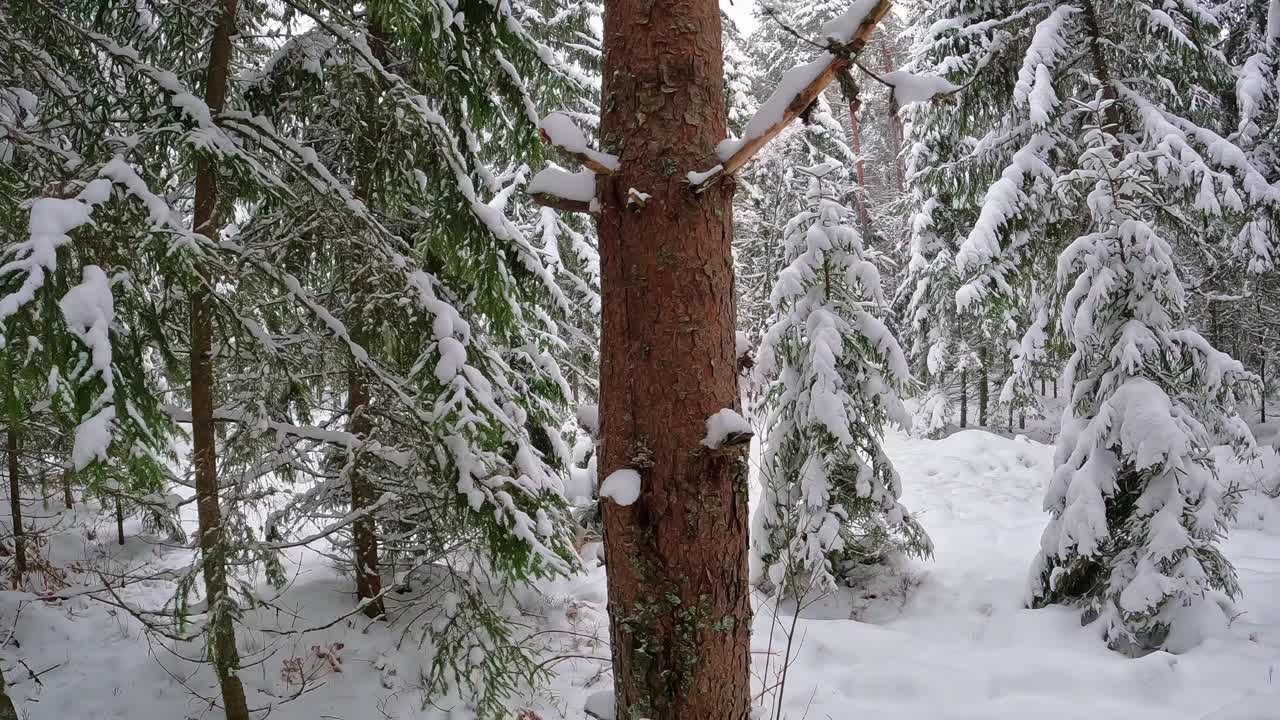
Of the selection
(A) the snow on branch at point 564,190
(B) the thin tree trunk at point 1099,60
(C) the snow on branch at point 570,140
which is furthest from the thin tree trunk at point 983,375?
(C) the snow on branch at point 570,140

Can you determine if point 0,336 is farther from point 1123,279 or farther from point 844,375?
point 1123,279

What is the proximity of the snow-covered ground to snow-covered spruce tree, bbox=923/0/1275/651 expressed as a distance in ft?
1.65

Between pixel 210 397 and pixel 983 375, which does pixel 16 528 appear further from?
pixel 983 375

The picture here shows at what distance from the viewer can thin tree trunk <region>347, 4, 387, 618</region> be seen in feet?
16.3

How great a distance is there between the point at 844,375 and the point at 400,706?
513cm

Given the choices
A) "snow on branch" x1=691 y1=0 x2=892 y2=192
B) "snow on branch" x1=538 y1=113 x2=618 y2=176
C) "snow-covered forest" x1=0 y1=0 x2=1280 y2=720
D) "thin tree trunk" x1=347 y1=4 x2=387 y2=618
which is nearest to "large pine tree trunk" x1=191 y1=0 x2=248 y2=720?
"snow-covered forest" x1=0 y1=0 x2=1280 y2=720

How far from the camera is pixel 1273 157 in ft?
29.5

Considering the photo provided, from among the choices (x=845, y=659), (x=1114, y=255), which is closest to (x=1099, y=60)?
(x=1114, y=255)

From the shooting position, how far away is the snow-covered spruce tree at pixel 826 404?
6.43 metres

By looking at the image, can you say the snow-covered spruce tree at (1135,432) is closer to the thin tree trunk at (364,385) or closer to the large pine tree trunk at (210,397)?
the thin tree trunk at (364,385)

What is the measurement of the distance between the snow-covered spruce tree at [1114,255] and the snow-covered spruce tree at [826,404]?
3.96ft

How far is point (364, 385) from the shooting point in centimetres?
462

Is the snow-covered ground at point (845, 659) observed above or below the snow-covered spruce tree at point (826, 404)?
below

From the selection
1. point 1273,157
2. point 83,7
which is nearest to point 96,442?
point 83,7
